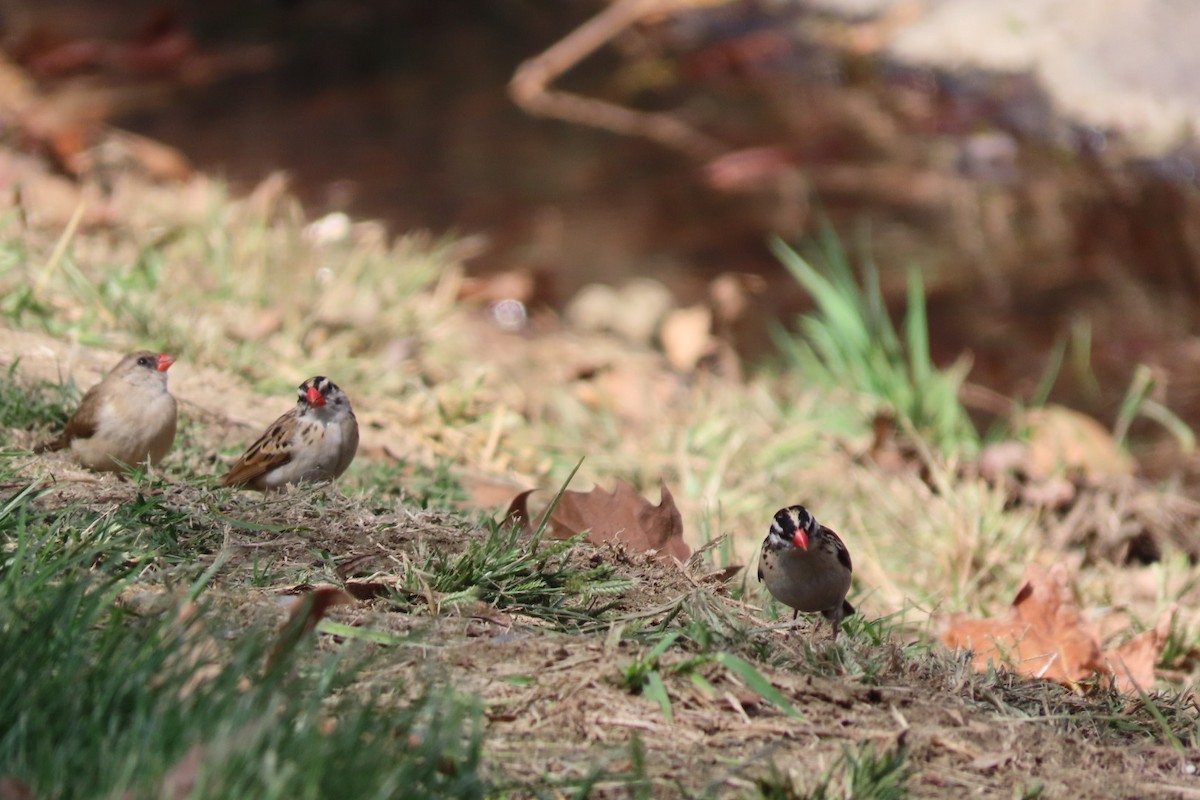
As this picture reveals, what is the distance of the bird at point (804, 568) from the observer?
3871 mm

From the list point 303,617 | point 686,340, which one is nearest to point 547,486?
point 686,340

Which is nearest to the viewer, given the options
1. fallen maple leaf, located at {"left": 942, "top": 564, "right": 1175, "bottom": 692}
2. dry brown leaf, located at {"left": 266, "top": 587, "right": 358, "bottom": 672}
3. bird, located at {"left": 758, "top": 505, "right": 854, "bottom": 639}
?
dry brown leaf, located at {"left": 266, "top": 587, "right": 358, "bottom": 672}

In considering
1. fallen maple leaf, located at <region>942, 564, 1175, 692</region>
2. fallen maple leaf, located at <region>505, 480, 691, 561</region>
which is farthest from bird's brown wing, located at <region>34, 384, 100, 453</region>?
fallen maple leaf, located at <region>942, 564, 1175, 692</region>

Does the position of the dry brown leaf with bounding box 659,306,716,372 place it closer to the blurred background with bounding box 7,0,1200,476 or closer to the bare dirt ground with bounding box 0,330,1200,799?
the blurred background with bounding box 7,0,1200,476

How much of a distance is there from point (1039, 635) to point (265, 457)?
95.5 inches

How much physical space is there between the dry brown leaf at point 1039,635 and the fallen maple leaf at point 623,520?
3.06ft

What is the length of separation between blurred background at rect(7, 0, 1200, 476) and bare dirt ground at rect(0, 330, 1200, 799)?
13.8 feet

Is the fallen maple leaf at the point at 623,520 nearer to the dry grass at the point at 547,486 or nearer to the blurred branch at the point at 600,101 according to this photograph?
the dry grass at the point at 547,486

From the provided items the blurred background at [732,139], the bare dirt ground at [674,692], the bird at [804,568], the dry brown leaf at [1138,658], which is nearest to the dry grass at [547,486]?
the bare dirt ground at [674,692]

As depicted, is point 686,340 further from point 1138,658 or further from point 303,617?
point 303,617

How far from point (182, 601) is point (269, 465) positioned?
4.77 feet

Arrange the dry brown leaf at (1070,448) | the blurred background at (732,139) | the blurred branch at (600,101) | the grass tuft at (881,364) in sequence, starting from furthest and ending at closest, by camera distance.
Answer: the blurred branch at (600,101), the blurred background at (732,139), the grass tuft at (881,364), the dry brown leaf at (1070,448)

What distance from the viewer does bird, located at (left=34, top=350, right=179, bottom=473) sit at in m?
4.23

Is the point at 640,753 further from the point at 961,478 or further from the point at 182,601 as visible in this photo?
the point at 961,478
